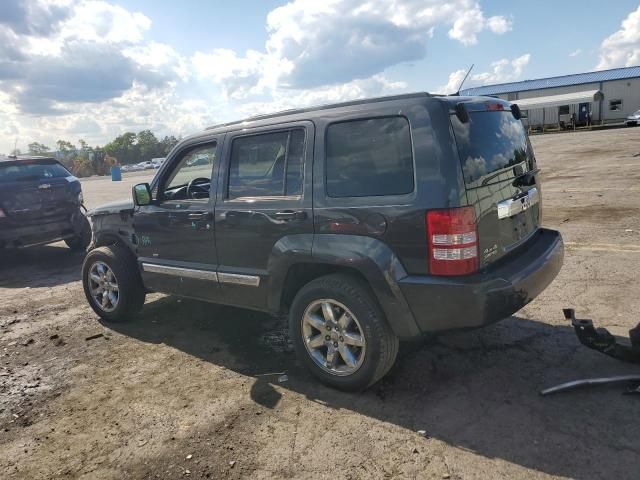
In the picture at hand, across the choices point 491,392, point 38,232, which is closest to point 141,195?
point 491,392

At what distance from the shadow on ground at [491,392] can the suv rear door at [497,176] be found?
0.80 m

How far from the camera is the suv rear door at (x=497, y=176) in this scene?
2.92 m

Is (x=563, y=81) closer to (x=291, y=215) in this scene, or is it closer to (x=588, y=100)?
(x=588, y=100)

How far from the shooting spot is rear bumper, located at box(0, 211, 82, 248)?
299 inches

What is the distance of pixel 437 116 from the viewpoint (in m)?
2.87

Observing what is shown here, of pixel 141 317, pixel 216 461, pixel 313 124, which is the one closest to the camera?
pixel 216 461

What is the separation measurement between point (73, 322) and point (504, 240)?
457cm

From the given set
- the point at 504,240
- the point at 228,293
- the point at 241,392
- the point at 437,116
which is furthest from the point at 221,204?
the point at 504,240

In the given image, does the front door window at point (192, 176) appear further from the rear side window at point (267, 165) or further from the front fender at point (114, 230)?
the front fender at point (114, 230)

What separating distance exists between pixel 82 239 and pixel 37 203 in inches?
47.8

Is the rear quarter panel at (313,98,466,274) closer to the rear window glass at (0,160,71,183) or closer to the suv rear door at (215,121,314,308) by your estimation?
the suv rear door at (215,121,314,308)

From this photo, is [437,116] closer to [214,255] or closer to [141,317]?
[214,255]

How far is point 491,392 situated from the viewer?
3209 millimetres

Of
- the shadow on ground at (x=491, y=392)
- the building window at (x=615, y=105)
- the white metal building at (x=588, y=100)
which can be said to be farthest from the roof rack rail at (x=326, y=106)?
the building window at (x=615, y=105)
